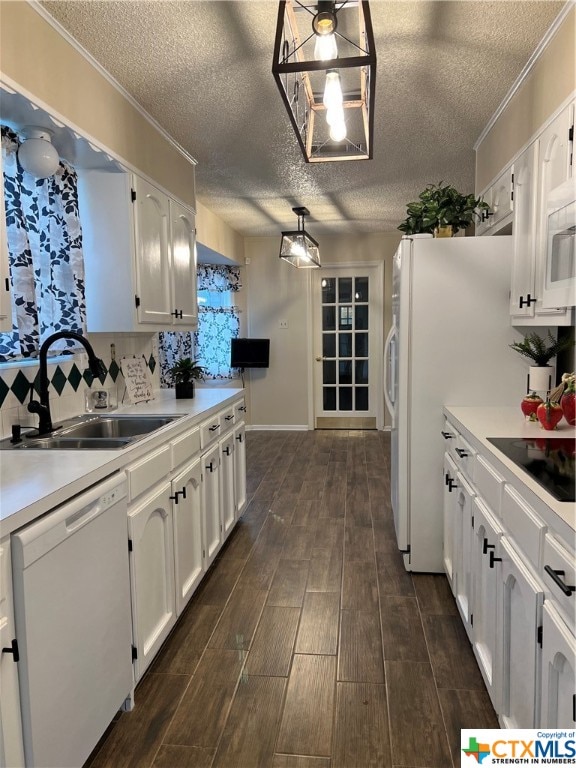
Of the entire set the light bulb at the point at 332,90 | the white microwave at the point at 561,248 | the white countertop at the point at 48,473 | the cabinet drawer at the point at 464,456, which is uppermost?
the light bulb at the point at 332,90

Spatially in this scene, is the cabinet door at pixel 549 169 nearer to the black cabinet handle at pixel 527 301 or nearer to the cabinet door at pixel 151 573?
the black cabinet handle at pixel 527 301

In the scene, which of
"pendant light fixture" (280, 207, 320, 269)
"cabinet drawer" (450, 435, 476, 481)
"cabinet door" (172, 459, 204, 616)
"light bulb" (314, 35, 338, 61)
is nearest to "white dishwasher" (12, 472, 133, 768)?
"cabinet door" (172, 459, 204, 616)

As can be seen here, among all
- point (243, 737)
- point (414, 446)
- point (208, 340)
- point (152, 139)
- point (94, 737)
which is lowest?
point (243, 737)

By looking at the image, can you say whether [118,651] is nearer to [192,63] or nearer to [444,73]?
[192,63]

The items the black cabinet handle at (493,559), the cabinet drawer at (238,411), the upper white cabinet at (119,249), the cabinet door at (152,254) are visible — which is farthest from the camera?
the cabinet drawer at (238,411)

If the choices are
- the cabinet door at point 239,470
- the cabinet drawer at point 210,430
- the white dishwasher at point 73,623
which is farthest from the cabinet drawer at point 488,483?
the cabinet door at point 239,470

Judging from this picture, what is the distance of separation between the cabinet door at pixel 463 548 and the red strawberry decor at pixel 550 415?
0.40 metres

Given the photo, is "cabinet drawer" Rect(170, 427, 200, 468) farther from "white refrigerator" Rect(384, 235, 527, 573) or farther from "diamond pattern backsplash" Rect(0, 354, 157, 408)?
"white refrigerator" Rect(384, 235, 527, 573)

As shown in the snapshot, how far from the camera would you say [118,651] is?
171 cm

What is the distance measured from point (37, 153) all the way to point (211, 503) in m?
1.84

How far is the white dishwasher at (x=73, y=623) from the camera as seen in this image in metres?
1.25

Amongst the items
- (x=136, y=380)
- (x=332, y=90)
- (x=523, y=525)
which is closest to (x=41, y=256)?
(x=136, y=380)

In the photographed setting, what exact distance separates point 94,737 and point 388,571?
1.75 meters

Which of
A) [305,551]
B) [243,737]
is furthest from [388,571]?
[243,737]
